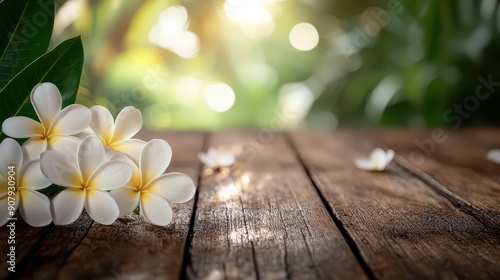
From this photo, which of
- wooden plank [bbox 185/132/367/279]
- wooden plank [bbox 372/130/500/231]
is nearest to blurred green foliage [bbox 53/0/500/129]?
wooden plank [bbox 372/130/500/231]

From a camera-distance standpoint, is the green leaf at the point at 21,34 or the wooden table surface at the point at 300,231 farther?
the green leaf at the point at 21,34

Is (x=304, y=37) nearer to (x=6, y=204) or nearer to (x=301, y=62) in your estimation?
(x=301, y=62)

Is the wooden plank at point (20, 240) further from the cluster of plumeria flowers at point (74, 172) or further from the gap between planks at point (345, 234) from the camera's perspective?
the gap between planks at point (345, 234)

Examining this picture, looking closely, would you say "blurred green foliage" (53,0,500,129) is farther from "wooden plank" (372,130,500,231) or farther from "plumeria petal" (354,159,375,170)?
"plumeria petal" (354,159,375,170)

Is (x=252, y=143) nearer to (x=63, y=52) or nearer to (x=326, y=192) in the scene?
(x=326, y=192)

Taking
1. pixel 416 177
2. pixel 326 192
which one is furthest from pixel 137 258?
pixel 416 177

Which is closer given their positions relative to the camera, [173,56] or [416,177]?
[416,177]

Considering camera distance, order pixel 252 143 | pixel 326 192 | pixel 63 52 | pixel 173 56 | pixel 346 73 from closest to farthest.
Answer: pixel 63 52 < pixel 326 192 < pixel 252 143 < pixel 346 73 < pixel 173 56

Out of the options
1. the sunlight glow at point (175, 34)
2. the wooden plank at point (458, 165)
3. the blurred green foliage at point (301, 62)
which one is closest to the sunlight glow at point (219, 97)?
the blurred green foliage at point (301, 62)
